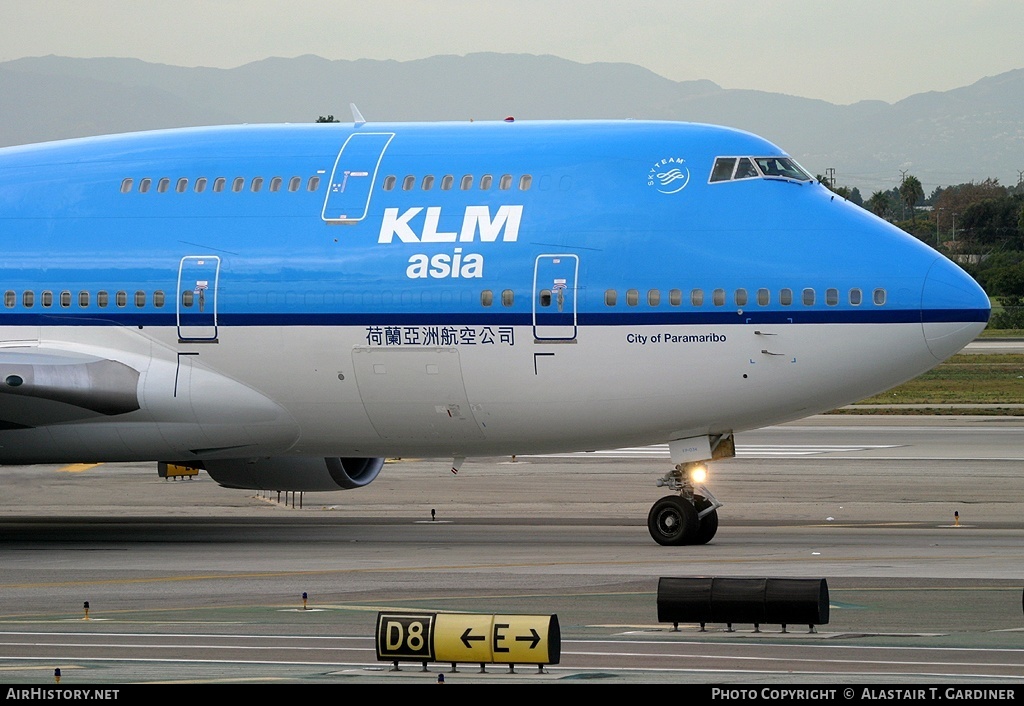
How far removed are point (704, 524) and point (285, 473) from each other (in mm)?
7555

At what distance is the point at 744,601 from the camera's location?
16.2 m

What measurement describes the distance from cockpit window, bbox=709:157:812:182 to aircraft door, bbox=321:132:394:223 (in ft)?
17.5

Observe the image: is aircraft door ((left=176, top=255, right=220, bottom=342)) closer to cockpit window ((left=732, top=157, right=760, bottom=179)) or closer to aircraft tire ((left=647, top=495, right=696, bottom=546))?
aircraft tire ((left=647, top=495, right=696, bottom=546))

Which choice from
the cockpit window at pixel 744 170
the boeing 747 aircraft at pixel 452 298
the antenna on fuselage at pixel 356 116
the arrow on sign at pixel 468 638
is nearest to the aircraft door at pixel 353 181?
the boeing 747 aircraft at pixel 452 298

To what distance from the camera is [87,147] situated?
89.4 feet

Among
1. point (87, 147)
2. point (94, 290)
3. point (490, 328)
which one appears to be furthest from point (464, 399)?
point (87, 147)

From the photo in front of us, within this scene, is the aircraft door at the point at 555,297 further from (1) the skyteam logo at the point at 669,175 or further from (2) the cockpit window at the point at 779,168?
(2) the cockpit window at the point at 779,168

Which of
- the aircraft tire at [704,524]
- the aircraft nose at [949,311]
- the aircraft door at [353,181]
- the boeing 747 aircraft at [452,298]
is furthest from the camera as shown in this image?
the aircraft door at [353,181]

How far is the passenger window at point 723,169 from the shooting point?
24.1 m

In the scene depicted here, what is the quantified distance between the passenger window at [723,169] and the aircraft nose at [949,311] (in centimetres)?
334

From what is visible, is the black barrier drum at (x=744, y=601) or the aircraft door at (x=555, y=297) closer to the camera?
the black barrier drum at (x=744, y=601)

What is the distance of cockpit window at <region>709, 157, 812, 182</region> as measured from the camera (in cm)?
2411
